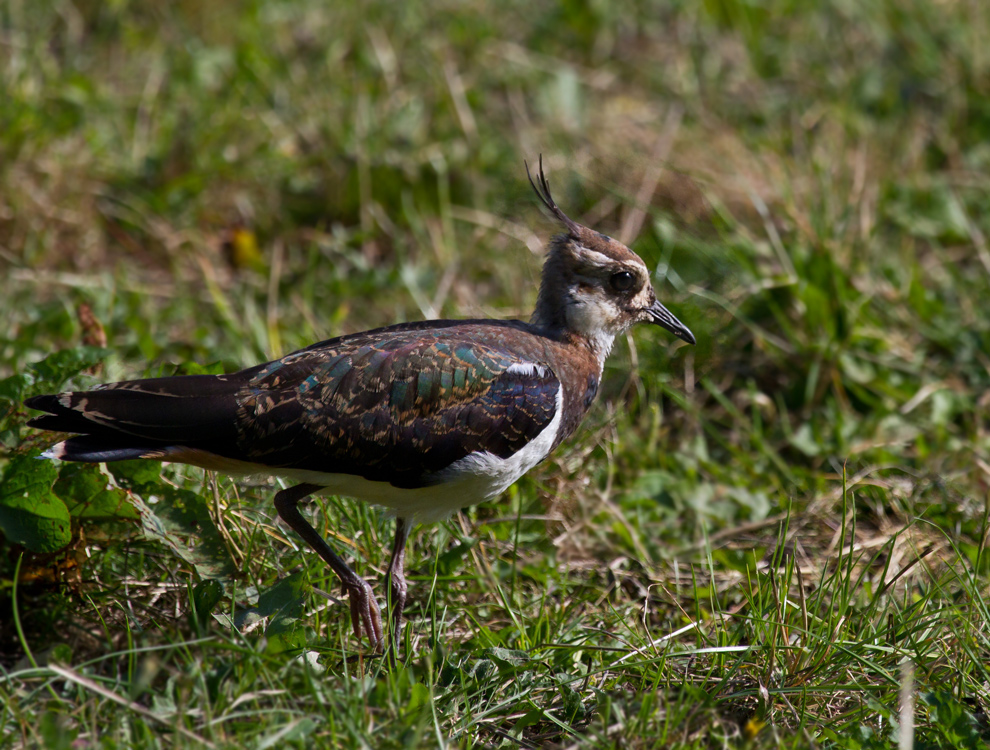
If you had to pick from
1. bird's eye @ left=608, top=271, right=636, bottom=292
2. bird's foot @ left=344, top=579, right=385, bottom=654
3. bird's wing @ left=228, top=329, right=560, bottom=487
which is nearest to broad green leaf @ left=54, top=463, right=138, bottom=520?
bird's wing @ left=228, top=329, right=560, bottom=487

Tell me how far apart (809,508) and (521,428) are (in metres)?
1.58

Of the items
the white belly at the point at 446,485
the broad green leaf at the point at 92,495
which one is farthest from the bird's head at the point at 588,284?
the broad green leaf at the point at 92,495

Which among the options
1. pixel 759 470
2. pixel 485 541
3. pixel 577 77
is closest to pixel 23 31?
pixel 577 77

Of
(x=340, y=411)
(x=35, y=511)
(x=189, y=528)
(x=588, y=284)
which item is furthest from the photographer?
(x=588, y=284)

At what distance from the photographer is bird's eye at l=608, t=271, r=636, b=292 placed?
434 centimetres

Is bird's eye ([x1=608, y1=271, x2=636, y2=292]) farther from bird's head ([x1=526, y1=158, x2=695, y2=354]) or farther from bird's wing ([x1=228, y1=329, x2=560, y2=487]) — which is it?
bird's wing ([x1=228, y1=329, x2=560, y2=487])

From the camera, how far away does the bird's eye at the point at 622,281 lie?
4.34 metres

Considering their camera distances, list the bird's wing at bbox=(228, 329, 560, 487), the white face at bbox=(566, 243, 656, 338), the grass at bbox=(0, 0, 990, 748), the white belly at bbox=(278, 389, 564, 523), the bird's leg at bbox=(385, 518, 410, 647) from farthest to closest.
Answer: the white face at bbox=(566, 243, 656, 338) < the bird's leg at bbox=(385, 518, 410, 647) < the white belly at bbox=(278, 389, 564, 523) < the bird's wing at bbox=(228, 329, 560, 487) < the grass at bbox=(0, 0, 990, 748)

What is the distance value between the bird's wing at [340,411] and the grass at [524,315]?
0.93ft

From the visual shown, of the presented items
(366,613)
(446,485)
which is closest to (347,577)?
(366,613)

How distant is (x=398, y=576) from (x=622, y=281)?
141 cm

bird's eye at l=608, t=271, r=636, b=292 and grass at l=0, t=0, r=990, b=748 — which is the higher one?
bird's eye at l=608, t=271, r=636, b=292

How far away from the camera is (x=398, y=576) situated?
390 centimetres

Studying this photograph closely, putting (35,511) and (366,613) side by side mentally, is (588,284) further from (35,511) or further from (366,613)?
(35,511)
